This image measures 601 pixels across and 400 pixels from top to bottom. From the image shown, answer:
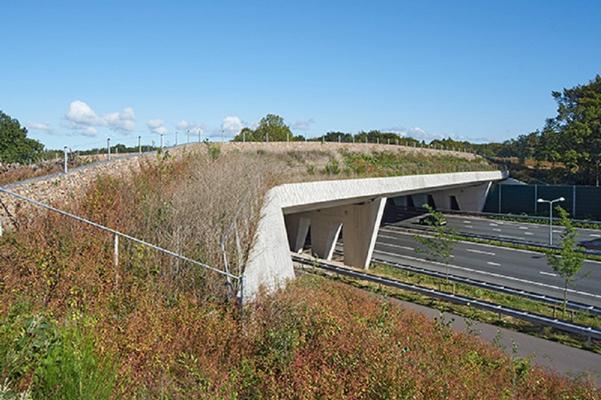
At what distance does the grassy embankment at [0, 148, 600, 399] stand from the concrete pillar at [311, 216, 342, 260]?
48.2 ft

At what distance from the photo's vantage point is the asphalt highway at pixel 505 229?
113 ft

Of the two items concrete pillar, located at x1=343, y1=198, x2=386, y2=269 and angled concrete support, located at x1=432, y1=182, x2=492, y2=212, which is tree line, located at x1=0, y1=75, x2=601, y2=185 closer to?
angled concrete support, located at x1=432, y1=182, x2=492, y2=212

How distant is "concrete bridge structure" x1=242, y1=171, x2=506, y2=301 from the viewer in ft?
38.4

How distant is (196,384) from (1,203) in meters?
6.45

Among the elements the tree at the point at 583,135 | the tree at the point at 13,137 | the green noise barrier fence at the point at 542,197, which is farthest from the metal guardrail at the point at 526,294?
the tree at the point at 13,137

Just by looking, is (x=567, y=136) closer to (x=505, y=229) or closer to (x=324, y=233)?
(x=505, y=229)

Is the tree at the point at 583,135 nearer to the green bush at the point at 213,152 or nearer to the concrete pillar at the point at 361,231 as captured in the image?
the concrete pillar at the point at 361,231

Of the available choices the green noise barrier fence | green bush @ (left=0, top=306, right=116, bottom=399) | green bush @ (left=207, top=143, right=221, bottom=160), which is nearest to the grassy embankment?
green bush @ (left=0, top=306, right=116, bottom=399)

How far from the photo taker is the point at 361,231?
86.8 feet

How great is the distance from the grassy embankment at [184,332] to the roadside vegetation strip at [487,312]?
4.05 metres

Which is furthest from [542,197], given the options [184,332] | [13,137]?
[13,137]

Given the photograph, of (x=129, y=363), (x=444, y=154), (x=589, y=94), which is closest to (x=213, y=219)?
(x=129, y=363)

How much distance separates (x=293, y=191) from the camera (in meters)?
19.5

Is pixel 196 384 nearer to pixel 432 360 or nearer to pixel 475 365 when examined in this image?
pixel 432 360
